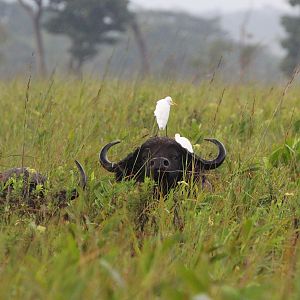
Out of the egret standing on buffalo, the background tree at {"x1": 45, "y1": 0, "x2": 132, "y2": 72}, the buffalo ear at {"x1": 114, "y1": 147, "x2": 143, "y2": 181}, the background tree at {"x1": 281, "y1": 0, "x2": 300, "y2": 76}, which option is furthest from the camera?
the background tree at {"x1": 45, "y1": 0, "x2": 132, "y2": 72}

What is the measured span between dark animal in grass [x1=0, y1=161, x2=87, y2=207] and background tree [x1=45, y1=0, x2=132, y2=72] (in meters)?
24.1

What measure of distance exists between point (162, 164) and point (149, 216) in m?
0.73

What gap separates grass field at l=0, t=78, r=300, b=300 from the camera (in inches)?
108

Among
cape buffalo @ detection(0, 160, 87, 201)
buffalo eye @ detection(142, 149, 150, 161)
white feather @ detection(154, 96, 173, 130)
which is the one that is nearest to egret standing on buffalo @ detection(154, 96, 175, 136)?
white feather @ detection(154, 96, 173, 130)

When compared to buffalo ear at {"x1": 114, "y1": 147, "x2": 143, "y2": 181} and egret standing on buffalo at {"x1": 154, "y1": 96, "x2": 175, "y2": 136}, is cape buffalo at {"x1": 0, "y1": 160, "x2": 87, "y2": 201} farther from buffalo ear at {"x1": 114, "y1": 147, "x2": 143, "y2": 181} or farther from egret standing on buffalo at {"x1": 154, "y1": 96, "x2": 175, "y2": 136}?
egret standing on buffalo at {"x1": 154, "y1": 96, "x2": 175, "y2": 136}

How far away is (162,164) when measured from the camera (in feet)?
16.0

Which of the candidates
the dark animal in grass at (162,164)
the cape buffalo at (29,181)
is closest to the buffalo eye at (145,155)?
the dark animal in grass at (162,164)

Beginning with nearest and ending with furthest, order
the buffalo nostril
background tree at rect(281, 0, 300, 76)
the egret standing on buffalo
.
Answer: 1. the buffalo nostril
2. the egret standing on buffalo
3. background tree at rect(281, 0, 300, 76)

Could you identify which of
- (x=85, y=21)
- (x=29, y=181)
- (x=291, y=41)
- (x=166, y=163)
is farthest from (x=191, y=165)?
(x=85, y=21)

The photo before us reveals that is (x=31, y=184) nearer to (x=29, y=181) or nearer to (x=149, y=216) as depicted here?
(x=29, y=181)

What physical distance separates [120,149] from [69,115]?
1.20m

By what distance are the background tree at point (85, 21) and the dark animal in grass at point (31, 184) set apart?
2413 cm

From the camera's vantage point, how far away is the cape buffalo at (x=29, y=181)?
4.44 meters

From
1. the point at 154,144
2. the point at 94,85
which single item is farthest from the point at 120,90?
the point at 154,144
